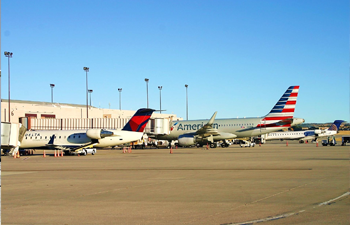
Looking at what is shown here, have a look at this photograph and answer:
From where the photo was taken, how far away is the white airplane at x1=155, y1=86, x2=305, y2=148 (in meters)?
56.9

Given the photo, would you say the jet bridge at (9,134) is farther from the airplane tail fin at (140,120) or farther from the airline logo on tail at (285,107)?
the airline logo on tail at (285,107)

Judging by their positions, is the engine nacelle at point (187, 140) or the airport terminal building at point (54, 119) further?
the airport terminal building at point (54, 119)

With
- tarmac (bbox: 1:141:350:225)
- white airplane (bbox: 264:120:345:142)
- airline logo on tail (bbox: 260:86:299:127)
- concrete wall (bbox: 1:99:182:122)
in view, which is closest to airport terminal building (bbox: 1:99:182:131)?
concrete wall (bbox: 1:99:182:122)

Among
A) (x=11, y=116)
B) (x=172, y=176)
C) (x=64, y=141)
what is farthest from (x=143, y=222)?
(x=11, y=116)

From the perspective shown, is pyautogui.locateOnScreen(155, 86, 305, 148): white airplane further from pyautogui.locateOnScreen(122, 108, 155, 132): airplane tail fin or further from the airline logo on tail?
pyautogui.locateOnScreen(122, 108, 155, 132): airplane tail fin

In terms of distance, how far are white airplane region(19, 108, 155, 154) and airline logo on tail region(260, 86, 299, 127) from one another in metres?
23.7

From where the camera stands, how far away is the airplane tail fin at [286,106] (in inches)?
2267

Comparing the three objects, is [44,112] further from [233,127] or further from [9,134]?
[9,134]

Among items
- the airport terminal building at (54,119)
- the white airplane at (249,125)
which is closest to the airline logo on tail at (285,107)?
the white airplane at (249,125)

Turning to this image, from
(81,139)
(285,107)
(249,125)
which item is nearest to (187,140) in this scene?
(249,125)

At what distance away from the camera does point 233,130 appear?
59969mm

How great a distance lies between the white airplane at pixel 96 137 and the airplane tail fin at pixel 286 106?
23969mm

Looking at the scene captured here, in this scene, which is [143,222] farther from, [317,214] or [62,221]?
[317,214]

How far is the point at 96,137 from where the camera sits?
40.4 metres
